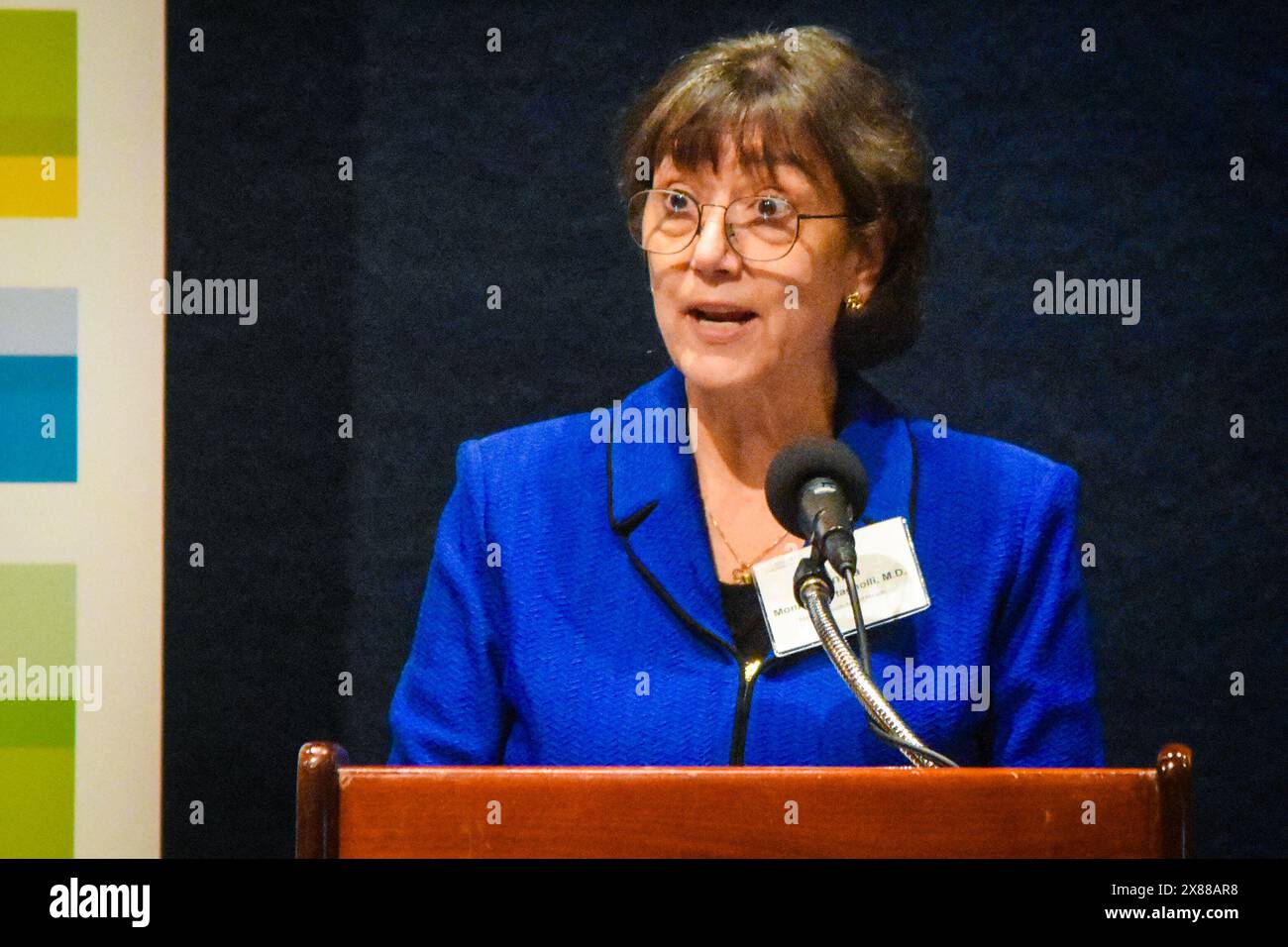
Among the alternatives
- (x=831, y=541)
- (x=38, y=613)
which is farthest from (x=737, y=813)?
(x=38, y=613)

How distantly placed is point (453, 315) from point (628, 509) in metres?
0.51

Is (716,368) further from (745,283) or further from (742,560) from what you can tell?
(742,560)

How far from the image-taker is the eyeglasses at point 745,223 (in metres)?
1.72

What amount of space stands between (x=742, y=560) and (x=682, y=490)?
0.12 metres

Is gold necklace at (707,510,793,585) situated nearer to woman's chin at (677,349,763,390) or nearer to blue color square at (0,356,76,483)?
woman's chin at (677,349,763,390)

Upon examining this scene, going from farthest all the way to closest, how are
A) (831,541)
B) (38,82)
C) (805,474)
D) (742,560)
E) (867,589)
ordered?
1. (38,82)
2. (742,560)
3. (867,589)
4. (805,474)
5. (831,541)

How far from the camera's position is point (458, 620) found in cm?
170

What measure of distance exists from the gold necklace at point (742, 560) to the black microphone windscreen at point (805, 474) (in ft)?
Result: 1.24

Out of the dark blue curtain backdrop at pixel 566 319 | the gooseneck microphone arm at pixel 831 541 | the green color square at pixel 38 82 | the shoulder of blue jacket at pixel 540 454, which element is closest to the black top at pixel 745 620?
the shoulder of blue jacket at pixel 540 454

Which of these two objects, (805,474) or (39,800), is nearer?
(805,474)

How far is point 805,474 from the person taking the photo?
1.31 m

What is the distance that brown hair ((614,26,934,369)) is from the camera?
1724mm
